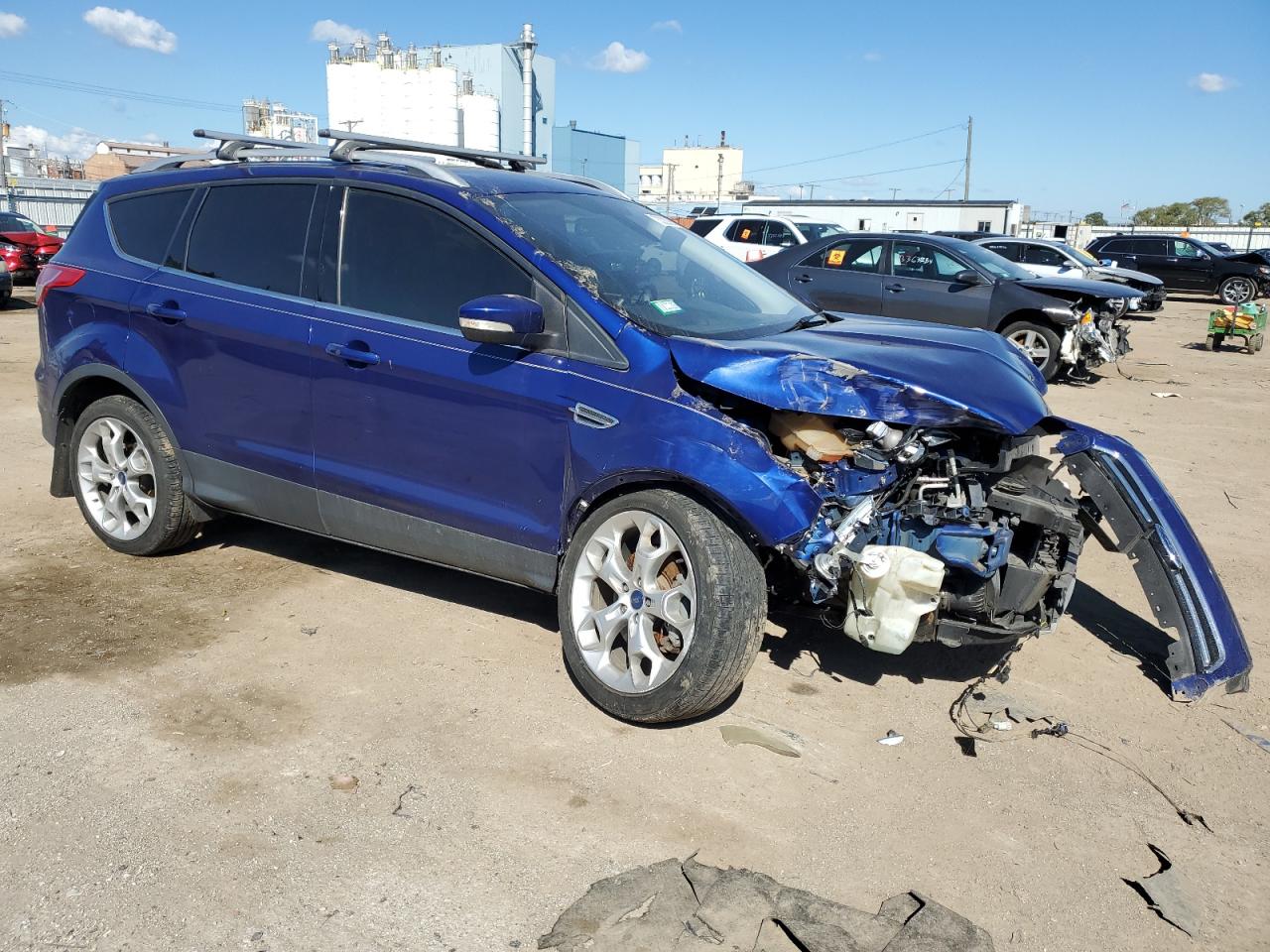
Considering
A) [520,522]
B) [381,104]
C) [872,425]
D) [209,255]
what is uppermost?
[381,104]

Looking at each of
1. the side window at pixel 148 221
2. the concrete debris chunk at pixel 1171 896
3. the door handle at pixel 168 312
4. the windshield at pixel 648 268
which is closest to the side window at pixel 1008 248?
the windshield at pixel 648 268

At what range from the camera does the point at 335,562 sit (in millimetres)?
5332

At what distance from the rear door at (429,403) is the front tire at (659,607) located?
0.23 meters

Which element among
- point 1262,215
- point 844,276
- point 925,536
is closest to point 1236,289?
point 844,276

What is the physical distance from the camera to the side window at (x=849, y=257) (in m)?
12.7

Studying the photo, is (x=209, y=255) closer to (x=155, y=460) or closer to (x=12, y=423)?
(x=155, y=460)

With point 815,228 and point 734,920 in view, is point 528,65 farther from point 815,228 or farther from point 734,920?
point 734,920

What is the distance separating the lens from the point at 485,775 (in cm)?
339

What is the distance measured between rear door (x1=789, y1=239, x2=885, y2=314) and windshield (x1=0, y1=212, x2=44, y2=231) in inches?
679

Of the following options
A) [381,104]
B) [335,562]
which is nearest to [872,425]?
[335,562]

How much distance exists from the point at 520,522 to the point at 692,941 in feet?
5.69

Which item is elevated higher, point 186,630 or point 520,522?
point 520,522

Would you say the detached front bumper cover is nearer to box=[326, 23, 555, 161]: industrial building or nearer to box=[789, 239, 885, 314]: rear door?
box=[789, 239, 885, 314]: rear door

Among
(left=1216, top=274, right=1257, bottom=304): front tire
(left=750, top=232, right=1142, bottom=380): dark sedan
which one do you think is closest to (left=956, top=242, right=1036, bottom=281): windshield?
(left=750, top=232, right=1142, bottom=380): dark sedan
